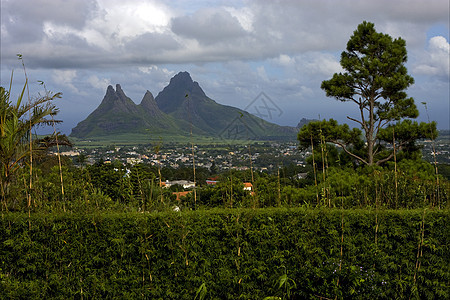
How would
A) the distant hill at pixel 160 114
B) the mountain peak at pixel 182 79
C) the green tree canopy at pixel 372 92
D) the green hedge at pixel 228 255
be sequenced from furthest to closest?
the mountain peak at pixel 182 79 → the distant hill at pixel 160 114 → the green tree canopy at pixel 372 92 → the green hedge at pixel 228 255

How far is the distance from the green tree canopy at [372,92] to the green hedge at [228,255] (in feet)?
32.4

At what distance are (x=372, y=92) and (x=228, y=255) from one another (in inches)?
510

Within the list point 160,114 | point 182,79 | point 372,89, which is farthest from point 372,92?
point 182,79

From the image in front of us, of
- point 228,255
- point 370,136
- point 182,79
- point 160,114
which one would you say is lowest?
point 228,255

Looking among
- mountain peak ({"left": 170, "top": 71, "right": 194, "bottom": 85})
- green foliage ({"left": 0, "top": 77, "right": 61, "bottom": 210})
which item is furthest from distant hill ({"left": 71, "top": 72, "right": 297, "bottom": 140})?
green foliage ({"left": 0, "top": 77, "right": 61, "bottom": 210})

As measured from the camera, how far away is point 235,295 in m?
4.81

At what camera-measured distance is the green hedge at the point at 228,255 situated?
4812mm

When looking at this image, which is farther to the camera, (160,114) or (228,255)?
(160,114)

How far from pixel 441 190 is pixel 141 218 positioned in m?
5.31

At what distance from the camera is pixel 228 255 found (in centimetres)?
496

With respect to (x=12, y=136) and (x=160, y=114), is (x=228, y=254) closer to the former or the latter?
(x=12, y=136)

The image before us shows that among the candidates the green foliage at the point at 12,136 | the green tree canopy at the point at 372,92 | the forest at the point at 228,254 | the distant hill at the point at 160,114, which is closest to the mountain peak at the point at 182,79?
the distant hill at the point at 160,114

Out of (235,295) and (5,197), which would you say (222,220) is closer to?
(235,295)

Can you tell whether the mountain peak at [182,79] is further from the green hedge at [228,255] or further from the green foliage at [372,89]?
the green hedge at [228,255]
